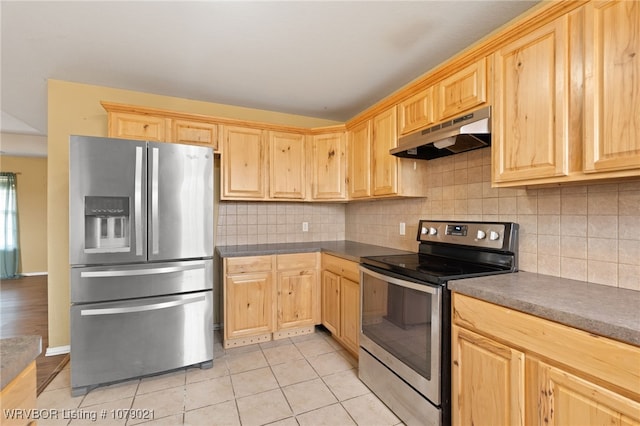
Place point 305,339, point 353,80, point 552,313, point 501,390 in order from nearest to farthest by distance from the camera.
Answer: point 552,313
point 501,390
point 353,80
point 305,339

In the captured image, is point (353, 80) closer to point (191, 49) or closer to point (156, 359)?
point (191, 49)

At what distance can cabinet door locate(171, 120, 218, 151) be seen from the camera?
2.75 m

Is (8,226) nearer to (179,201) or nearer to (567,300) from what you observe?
(179,201)

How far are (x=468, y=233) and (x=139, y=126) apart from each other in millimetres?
2844

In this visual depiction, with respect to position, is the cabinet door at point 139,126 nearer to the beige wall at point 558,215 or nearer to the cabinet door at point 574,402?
the beige wall at point 558,215

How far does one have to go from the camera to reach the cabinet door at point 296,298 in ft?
9.50

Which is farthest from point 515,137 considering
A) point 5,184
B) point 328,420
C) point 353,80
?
point 5,184

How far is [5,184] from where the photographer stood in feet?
18.7

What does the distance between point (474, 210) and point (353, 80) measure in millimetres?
1574

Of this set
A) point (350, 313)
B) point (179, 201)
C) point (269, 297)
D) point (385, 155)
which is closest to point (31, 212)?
point (179, 201)

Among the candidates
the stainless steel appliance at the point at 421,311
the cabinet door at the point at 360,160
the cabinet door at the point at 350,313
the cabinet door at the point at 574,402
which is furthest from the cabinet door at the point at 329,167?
the cabinet door at the point at 574,402

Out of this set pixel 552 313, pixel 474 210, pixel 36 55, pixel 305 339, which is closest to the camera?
pixel 552 313

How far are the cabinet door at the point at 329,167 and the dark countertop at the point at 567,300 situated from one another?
1.85 meters

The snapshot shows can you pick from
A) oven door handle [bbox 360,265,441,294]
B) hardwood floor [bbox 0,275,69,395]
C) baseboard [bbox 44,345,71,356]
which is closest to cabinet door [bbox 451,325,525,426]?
oven door handle [bbox 360,265,441,294]
